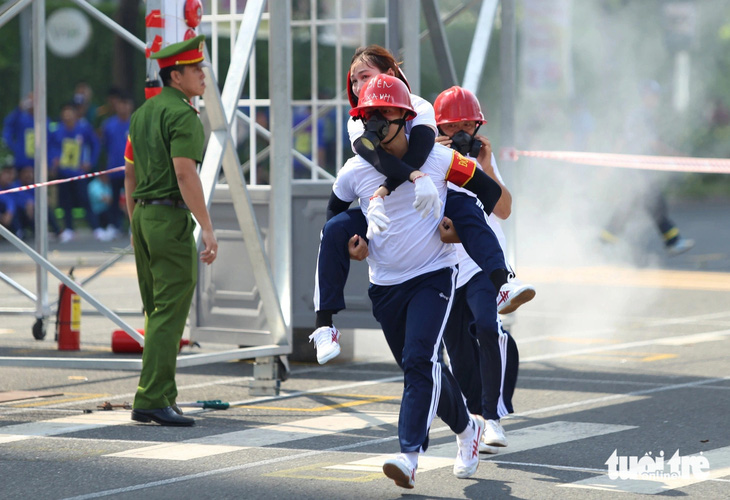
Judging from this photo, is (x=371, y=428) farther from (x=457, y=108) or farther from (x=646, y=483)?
(x=646, y=483)

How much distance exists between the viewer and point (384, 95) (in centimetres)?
577

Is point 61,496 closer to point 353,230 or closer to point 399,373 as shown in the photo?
point 353,230

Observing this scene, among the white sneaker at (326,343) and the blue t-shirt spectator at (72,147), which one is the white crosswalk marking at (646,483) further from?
the blue t-shirt spectator at (72,147)

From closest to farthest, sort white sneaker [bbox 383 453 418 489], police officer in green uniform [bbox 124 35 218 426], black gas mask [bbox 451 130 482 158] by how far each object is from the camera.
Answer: white sneaker [bbox 383 453 418 489] → black gas mask [bbox 451 130 482 158] → police officer in green uniform [bbox 124 35 218 426]

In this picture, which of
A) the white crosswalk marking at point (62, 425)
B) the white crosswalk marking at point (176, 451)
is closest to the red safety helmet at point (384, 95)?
the white crosswalk marking at point (176, 451)

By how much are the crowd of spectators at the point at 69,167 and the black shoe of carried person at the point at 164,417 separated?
14095 millimetres

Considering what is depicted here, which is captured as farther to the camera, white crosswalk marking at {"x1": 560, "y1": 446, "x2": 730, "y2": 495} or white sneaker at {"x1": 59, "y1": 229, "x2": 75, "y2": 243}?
white sneaker at {"x1": 59, "y1": 229, "x2": 75, "y2": 243}

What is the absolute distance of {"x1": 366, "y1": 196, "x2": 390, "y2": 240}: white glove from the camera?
18.5 feet

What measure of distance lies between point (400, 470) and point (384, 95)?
59.6 inches

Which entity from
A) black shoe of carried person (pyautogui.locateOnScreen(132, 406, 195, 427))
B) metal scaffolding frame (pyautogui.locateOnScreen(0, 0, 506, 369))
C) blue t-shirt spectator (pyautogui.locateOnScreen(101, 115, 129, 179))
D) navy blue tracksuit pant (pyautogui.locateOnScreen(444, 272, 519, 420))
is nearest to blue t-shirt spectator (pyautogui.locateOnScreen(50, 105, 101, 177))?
blue t-shirt spectator (pyautogui.locateOnScreen(101, 115, 129, 179))

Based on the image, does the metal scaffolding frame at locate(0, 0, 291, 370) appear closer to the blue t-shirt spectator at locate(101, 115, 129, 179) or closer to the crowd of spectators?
the crowd of spectators

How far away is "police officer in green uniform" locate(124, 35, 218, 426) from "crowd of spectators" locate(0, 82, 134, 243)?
1401 centimetres

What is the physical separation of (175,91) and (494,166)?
5.52 ft

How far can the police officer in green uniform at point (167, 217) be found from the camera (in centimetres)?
716
